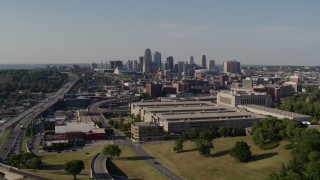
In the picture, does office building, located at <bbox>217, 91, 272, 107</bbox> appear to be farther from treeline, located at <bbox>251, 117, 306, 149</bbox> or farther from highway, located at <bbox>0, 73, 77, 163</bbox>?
treeline, located at <bbox>251, 117, 306, 149</bbox>

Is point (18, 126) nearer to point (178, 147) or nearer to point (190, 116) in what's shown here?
point (190, 116)

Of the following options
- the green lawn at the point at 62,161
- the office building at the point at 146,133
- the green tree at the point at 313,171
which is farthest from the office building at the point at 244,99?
the green tree at the point at 313,171

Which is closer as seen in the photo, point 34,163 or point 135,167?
point 34,163

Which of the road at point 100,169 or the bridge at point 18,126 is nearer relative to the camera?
the road at point 100,169

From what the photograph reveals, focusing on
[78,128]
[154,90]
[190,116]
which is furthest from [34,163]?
[154,90]

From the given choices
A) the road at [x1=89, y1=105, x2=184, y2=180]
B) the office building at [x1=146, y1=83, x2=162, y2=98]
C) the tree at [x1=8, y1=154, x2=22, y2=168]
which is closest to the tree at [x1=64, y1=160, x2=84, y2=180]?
the tree at [x1=8, y1=154, x2=22, y2=168]

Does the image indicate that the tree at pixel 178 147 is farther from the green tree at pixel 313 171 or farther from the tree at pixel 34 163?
the green tree at pixel 313 171
